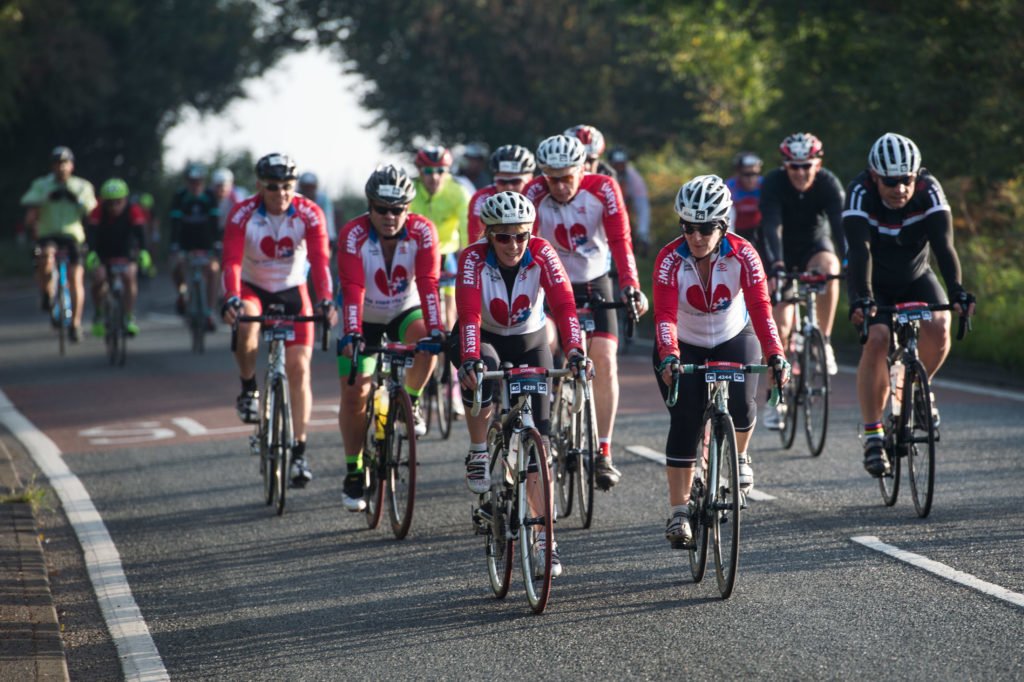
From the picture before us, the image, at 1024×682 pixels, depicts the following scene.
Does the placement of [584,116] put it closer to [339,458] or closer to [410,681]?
[339,458]

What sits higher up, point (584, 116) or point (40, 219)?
point (584, 116)

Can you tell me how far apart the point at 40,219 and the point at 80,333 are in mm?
2332

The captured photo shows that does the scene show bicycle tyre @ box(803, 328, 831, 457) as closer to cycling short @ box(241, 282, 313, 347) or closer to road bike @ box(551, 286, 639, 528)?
road bike @ box(551, 286, 639, 528)

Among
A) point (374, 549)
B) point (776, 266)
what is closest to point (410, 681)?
point (374, 549)

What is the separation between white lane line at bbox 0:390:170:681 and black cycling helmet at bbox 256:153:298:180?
243 centimetres

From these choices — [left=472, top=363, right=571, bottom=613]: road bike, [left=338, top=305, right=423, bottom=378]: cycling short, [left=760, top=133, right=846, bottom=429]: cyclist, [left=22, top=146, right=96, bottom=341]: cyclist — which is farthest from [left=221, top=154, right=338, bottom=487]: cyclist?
[left=22, top=146, right=96, bottom=341]: cyclist

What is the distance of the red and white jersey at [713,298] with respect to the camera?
794 centimetres

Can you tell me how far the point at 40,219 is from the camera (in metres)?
20.7

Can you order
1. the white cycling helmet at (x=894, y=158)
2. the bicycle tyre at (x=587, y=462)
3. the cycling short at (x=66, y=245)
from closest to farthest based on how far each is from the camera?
the white cycling helmet at (x=894, y=158), the bicycle tyre at (x=587, y=462), the cycling short at (x=66, y=245)

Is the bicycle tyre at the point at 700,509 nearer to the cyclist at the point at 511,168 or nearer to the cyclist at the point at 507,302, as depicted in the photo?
the cyclist at the point at 507,302

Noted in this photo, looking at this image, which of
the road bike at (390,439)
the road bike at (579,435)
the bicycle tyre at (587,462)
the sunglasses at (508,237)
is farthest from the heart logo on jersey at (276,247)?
the sunglasses at (508,237)

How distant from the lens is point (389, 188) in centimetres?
966

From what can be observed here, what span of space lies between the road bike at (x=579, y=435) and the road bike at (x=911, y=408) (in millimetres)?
1532

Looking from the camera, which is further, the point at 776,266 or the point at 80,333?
the point at 80,333
